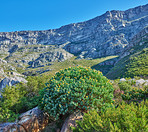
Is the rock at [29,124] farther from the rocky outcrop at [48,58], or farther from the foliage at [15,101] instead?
the rocky outcrop at [48,58]

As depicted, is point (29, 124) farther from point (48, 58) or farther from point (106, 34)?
point (106, 34)

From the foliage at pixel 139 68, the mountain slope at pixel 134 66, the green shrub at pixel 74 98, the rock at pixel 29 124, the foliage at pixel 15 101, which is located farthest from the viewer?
the mountain slope at pixel 134 66

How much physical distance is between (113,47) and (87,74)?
413 ft

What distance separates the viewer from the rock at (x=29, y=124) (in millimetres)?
4871

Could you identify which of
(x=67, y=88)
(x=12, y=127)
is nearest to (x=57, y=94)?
(x=67, y=88)

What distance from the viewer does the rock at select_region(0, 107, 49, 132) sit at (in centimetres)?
487

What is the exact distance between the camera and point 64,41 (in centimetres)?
19725

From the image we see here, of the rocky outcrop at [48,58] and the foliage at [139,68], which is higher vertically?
the rocky outcrop at [48,58]

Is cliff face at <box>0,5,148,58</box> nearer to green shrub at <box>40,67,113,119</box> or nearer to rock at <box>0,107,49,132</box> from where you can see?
green shrub at <box>40,67,113,119</box>

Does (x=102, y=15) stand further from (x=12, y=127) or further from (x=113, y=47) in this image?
(x=12, y=127)

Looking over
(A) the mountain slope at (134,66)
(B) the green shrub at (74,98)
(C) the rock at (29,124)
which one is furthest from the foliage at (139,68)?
(C) the rock at (29,124)

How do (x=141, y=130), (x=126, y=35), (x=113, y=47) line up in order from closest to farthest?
(x=141, y=130) < (x=113, y=47) < (x=126, y=35)

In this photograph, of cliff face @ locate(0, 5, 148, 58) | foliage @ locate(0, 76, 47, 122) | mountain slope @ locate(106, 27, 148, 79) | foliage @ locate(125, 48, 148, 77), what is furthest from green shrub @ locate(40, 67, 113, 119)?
cliff face @ locate(0, 5, 148, 58)

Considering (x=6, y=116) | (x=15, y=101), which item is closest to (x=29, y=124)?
(x=6, y=116)
